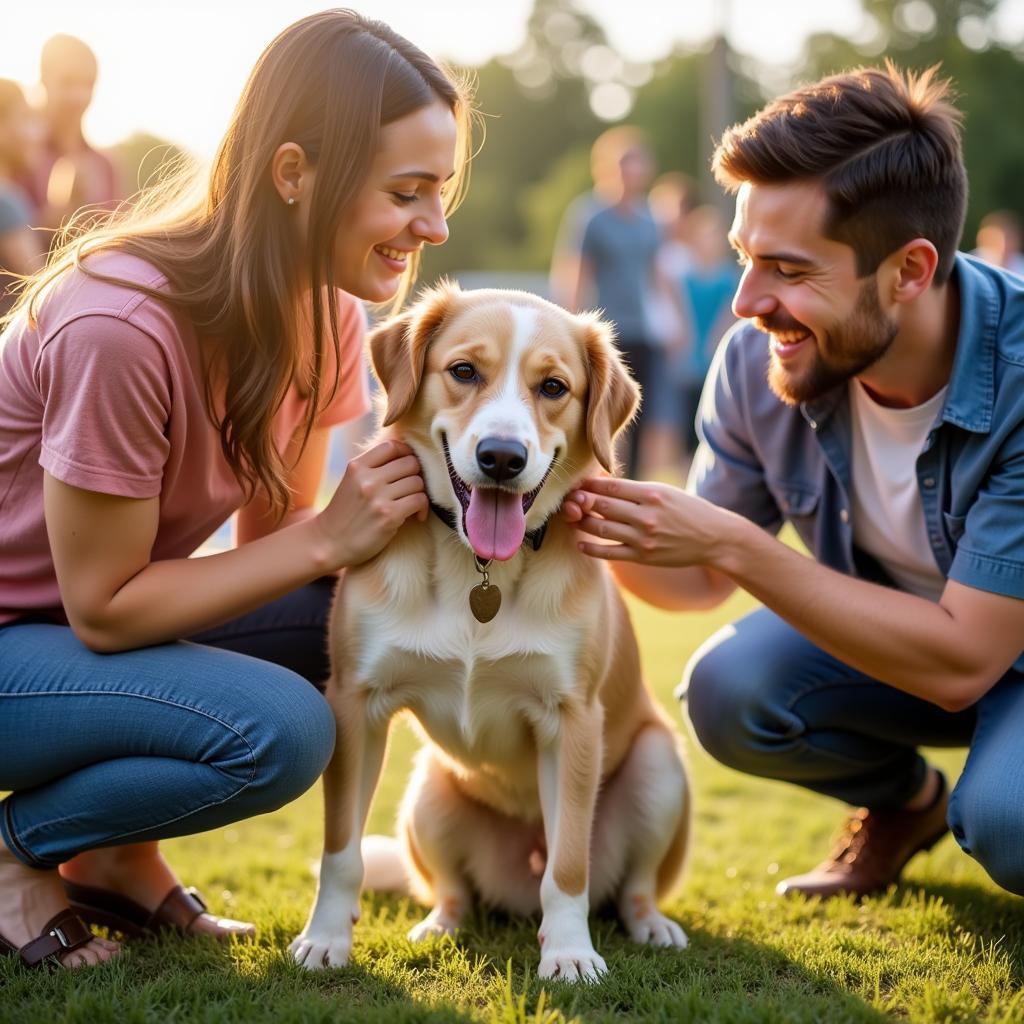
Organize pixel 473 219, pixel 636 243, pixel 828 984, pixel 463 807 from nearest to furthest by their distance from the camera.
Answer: pixel 828 984 < pixel 463 807 < pixel 636 243 < pixel 473 219

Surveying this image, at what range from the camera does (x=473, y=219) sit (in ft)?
143

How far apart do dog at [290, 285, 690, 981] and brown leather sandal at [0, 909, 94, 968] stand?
0.48m

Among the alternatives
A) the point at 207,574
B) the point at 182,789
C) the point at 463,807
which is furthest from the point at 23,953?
the point at 463,807

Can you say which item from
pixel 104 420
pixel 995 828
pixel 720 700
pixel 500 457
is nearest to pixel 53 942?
pixel 104 420

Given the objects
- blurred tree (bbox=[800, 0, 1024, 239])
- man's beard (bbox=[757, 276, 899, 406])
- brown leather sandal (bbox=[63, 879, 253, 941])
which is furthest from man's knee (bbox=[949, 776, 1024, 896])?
blurred tree (bbox=[800, 0, 1024, 239])

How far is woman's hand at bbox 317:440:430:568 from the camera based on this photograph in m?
2.62

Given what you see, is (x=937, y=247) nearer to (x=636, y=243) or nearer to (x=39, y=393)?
(x=39, y=393)

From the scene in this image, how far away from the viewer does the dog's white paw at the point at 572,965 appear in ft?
8.18

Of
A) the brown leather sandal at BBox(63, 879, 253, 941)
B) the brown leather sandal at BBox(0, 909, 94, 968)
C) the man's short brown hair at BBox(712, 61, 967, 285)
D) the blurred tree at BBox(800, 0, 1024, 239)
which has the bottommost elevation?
the brown leather sandal at BBox(63, 879, 253, 941)

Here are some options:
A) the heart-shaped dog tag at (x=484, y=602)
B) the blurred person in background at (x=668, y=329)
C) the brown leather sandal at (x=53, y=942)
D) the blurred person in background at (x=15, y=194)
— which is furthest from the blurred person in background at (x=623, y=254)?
the brown leather sandal at (x=53, y=942)

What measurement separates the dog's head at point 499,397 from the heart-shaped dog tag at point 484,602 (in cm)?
12

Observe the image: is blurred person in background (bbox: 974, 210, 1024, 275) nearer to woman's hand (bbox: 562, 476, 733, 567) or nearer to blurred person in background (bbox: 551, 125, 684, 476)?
blurred person in background (bbox: 551, 125, 684, 476)

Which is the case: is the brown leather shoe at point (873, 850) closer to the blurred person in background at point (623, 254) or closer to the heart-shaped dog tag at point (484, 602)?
the heart-shaped dog tag at point (484, 602)

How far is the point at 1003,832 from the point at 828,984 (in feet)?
1.65
